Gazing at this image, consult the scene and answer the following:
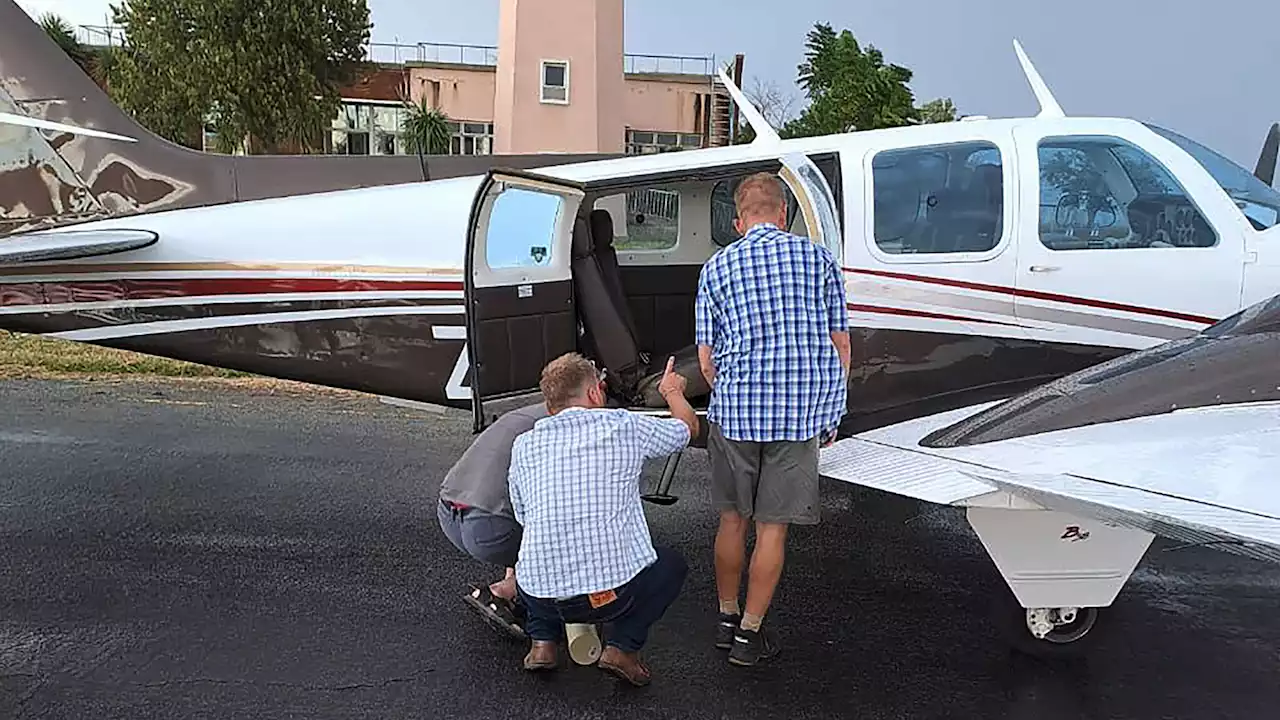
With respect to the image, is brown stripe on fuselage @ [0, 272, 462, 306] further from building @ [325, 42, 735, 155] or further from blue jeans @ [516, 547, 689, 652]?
building @ [325, 42, 735, 155]

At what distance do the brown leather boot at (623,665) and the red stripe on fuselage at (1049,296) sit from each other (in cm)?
222

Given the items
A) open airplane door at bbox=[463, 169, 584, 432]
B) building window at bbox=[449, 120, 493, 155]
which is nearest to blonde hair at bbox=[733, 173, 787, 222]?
open airplane door at bbox=[463, 169, 584, 432]

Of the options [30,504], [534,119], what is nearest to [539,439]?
[30,504]

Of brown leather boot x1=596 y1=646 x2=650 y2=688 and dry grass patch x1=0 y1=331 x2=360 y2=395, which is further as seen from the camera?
dry grass patch x1=0 y1=331 x2=360 y2=395

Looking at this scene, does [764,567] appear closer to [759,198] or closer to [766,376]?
[766,376]

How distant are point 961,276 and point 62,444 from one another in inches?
247

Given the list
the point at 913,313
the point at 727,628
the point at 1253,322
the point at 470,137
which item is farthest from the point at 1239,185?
the point at 470,137

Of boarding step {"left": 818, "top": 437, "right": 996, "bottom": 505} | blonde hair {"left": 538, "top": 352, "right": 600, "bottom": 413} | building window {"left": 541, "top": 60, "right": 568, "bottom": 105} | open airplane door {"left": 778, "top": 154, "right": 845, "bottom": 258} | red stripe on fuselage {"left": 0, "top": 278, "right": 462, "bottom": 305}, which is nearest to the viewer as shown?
blonde hair {"left": 538, "top": 352, "right": 600, "bottom": 413}

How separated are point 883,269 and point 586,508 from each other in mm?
2198

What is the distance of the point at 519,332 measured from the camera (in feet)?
17.4

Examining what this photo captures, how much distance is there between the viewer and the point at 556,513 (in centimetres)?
360

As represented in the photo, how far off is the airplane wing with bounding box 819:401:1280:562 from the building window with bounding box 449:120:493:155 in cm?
2551

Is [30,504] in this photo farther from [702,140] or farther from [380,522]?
[702,140]

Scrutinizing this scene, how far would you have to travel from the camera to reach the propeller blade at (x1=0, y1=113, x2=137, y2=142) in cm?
627
